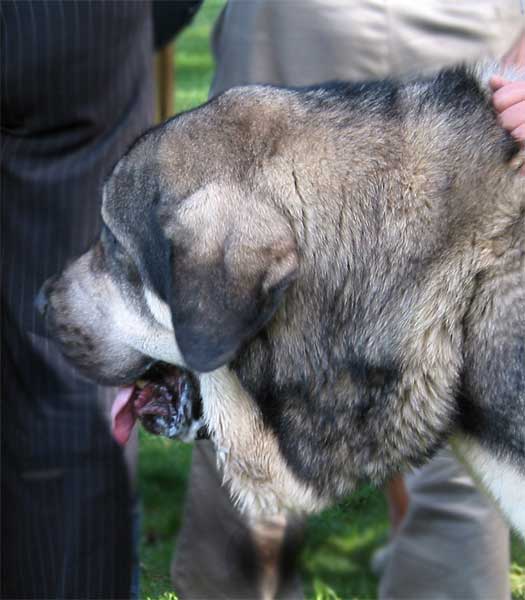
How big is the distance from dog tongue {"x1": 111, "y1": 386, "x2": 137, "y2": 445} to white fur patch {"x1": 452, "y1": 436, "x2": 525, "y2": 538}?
799mm

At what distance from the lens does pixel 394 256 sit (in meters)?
2.22

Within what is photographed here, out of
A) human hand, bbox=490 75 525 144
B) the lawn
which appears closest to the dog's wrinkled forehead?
human hand, bbox=490 75 525 144

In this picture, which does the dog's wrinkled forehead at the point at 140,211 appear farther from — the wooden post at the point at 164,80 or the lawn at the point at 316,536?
the wooden post at the point at 164,80

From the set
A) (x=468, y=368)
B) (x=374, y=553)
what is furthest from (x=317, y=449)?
(x=374, y=553)

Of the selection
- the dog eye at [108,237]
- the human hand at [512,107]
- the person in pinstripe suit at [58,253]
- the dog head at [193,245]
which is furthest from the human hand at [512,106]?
the person in pinstripe suit at [58,253]

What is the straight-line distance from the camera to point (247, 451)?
2.50 metres

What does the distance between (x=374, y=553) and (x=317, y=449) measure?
177 cm

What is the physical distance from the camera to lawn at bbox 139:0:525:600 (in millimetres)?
3754

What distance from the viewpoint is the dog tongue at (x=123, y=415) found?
2768 millimetres

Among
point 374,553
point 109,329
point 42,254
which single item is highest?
point 109,329

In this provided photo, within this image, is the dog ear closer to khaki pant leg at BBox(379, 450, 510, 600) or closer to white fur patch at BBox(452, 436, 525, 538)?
white fur patch at BBox(452, 436, 525, 538)

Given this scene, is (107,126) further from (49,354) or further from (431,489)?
(431,489)

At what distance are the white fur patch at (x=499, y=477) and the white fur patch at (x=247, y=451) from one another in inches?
13.3

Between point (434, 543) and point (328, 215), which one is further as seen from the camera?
point (434, 543)
